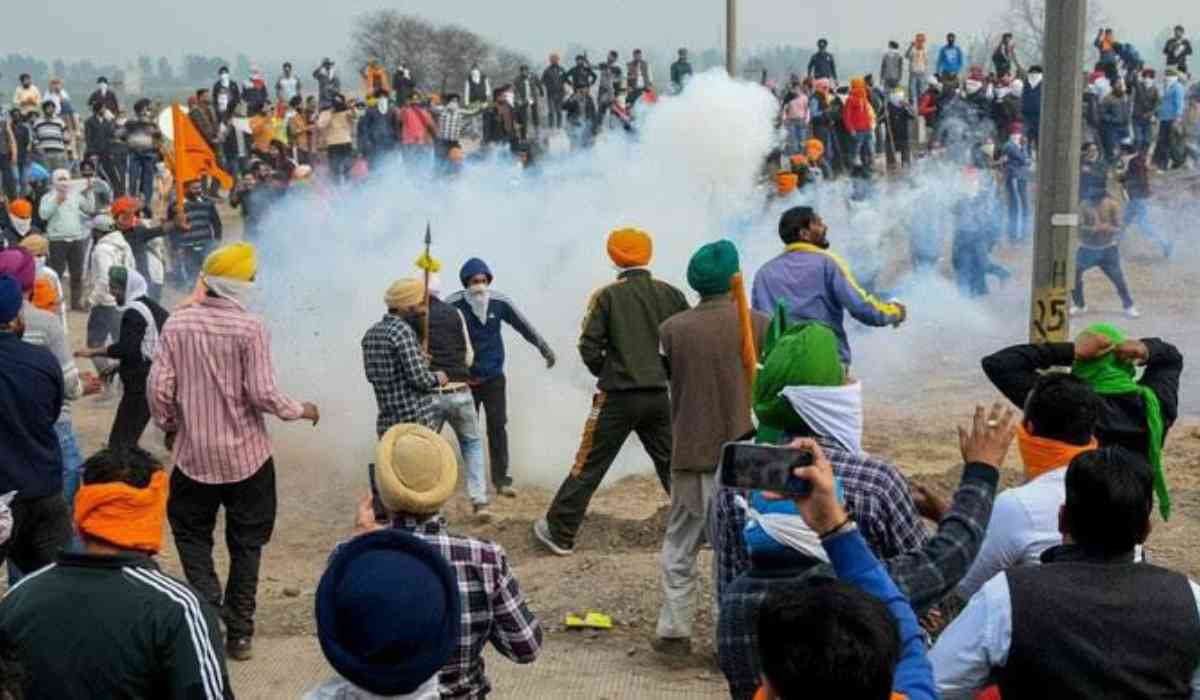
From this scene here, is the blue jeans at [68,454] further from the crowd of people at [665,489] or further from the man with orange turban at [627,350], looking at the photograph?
the man with orange turban at [627,350]

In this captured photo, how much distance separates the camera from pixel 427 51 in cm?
5800

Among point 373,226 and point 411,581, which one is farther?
point 373,226

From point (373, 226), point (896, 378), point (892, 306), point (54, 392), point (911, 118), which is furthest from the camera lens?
point (911, 118)

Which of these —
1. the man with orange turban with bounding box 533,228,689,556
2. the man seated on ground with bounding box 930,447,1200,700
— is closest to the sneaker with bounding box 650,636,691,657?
the man with orange turban with bounding box 533,228,689,556

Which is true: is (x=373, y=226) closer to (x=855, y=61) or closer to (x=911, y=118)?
(x=911, y=118)

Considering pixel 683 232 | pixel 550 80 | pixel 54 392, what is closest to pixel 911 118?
pixel 550 80

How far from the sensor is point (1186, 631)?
3.52 m

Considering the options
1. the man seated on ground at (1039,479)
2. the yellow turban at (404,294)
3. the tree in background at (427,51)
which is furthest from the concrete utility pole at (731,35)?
the tree in background at (427,51)

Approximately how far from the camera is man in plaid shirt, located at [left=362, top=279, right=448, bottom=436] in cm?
920

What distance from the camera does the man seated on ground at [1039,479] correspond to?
4.34 metres

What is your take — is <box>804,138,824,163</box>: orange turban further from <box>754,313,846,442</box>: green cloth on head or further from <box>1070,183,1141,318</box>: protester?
<box>754,313,846,442</box>: green cloth on head

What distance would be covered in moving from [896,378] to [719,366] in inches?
328

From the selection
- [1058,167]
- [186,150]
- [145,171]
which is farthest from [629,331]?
[145,171]

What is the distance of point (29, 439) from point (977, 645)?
454 centimetres
